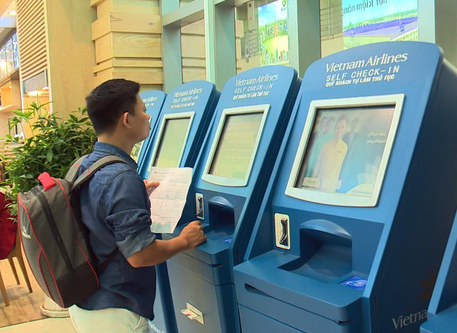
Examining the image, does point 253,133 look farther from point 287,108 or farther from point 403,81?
point 403,81

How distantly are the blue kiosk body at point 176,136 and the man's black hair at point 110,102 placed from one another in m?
0.59

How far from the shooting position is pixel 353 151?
5.15 feet

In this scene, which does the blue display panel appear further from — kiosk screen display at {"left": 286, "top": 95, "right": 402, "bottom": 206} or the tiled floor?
the tiled floor

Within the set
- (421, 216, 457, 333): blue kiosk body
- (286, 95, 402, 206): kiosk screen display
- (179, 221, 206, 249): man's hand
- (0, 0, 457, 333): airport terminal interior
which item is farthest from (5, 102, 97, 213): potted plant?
(421, 216, 457, 333): blue kiosk body

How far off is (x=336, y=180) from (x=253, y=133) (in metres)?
0.53

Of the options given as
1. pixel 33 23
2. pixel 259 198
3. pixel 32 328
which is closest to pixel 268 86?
pixel 259 198

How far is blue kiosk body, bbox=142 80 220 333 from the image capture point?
250 cm

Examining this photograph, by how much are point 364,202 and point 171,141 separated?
4.83 ft

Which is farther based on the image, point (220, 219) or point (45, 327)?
point (45, 327)

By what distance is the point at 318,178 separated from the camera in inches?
64.6

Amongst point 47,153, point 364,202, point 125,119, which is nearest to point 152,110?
point 47,153

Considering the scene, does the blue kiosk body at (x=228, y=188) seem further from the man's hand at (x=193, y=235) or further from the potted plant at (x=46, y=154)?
the potted plant at (x=46, y=154)

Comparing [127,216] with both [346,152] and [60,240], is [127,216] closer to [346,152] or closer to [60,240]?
[60,240]

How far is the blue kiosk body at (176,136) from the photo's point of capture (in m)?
2.50
